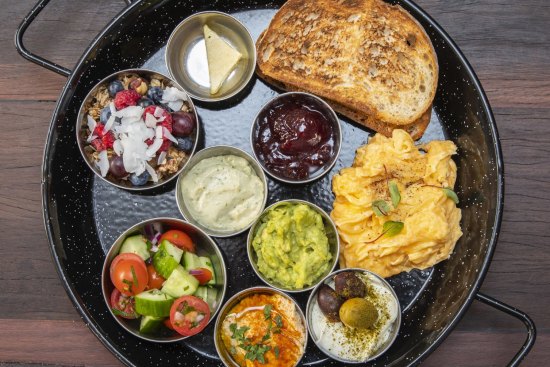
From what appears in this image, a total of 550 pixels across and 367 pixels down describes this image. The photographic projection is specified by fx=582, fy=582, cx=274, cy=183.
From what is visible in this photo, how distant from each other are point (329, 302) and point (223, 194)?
2.75 ft

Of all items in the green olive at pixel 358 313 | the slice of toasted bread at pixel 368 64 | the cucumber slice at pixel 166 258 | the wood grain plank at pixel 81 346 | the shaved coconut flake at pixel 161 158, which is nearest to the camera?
the green olive at pixel 358 313

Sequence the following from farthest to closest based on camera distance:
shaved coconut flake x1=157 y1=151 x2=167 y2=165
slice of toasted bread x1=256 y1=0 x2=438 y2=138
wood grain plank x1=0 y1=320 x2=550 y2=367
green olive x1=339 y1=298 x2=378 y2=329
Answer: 1. wood grain plank x1=0 y1=320 x2=550 y2=367
2. slice of toasted bread x1=256 y1=0 x2=438 y2=138
3. shaved coconut flake x1=157 y1=151 x2=167 y2=165
4. green olive x1=339 y1=298 x2=378 y2=329

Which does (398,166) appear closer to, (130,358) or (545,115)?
(545,115)

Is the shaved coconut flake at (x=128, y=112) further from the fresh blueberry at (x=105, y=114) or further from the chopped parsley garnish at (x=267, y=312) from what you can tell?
the chopped parsley garnish at (x=267, y=312)

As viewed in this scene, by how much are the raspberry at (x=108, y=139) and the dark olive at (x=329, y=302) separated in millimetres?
1431

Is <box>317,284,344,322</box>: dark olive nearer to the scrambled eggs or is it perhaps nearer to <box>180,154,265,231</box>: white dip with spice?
the scrambled eggs

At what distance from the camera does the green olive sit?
121 inches

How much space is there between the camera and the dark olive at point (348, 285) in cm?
316

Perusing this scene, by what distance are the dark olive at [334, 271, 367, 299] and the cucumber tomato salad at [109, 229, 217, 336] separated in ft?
2.35

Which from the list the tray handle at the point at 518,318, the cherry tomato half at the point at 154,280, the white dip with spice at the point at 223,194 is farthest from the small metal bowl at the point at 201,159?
the tray handle at the point at 518,318

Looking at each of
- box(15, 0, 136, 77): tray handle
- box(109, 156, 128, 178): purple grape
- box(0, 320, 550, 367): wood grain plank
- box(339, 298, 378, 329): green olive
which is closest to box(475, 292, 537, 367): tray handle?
box(0, 320, 550, 367): wood grain plank

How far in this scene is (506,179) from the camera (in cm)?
360

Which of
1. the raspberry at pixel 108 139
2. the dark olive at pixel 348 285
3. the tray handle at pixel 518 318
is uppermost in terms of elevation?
the raspberry at pixel 108 139

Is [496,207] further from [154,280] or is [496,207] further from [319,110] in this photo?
[154,280]
